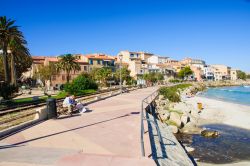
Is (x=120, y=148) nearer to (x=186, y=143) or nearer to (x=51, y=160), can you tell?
(x=51, y=160)

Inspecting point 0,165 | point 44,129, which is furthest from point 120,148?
point 44,129

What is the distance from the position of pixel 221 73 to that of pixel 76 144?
17987 cm

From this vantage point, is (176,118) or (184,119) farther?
(184,119)

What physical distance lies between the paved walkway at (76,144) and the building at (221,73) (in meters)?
170

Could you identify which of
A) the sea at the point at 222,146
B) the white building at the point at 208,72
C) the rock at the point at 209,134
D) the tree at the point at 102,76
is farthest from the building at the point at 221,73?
the rock at the point at 209,134

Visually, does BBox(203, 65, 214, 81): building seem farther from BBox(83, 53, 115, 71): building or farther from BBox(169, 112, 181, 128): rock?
BBox(169, 112, 181, 128): rock

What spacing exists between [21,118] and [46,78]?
57649 mm

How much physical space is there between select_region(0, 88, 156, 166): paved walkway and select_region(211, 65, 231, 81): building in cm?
17039

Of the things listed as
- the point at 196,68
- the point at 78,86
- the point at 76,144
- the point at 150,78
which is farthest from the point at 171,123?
the point at 196,68

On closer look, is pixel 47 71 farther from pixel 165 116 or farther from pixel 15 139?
pixel 15 139

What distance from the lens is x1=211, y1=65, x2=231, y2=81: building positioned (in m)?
170

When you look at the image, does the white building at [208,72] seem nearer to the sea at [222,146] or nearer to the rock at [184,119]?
the rock at [184,119]

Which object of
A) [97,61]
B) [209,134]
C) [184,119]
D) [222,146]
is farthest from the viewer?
[97,61]

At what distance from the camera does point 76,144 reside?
29.0 feet
